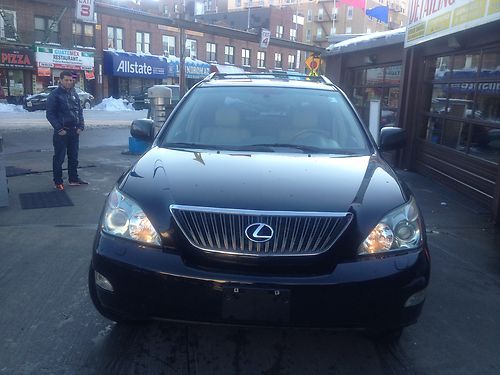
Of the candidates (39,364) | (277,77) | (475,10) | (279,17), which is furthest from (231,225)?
(279,17)

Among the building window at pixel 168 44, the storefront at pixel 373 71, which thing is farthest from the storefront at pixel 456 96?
the building window at pixel 168 44

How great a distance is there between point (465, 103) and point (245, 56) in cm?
4488

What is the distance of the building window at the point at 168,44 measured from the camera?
43312 mm

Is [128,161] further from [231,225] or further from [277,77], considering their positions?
[231,225]

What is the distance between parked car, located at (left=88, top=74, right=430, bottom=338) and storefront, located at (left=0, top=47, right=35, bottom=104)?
33.6 metres

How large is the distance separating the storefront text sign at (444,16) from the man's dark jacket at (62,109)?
562 cm

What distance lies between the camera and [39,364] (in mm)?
2729

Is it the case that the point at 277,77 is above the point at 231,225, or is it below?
above

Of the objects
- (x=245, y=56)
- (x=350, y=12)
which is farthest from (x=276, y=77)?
(x=350, y=12)

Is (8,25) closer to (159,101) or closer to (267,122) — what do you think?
(159,101)

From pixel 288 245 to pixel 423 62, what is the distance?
8172 mm

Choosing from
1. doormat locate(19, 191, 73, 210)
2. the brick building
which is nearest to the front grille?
doormat locate(19, 191, 73, 210)

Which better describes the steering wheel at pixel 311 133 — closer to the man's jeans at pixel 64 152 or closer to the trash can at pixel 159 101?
the man's jeans at pixel 64 152

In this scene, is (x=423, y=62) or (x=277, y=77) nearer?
(x=277, y=77)
